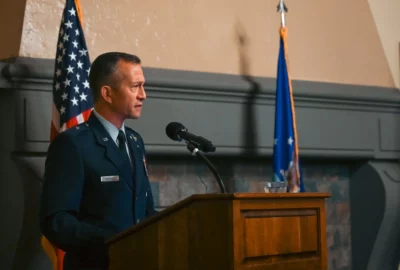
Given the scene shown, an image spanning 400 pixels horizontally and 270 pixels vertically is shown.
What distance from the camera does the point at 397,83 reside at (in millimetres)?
5992

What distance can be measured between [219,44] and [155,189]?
107 centimetres

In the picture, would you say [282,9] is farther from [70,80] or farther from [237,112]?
[70,80]

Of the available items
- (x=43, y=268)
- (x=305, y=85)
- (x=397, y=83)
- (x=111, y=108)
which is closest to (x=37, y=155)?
(x=43, y=268)

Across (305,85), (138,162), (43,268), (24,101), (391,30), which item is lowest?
(43,268)

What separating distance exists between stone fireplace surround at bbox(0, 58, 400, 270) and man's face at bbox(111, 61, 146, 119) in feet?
4.12

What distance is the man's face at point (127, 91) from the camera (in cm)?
301

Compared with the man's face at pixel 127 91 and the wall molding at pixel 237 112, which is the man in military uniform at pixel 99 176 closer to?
the man's face at pixel 127 91

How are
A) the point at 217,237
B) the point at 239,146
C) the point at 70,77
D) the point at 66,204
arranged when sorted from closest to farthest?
the point at 217,237 < the point at 66,204 < the point at 70,77 < the point at 239,146

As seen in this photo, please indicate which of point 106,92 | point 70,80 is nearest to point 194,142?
point 106,92

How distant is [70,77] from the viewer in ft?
12.9

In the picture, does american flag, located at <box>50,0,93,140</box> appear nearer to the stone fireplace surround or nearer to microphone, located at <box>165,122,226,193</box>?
the stone fireplace surround

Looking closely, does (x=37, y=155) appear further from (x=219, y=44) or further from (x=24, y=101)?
(x=219, y=44)

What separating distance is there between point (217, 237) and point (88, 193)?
68 cm

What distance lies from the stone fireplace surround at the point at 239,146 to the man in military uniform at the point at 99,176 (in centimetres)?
120
